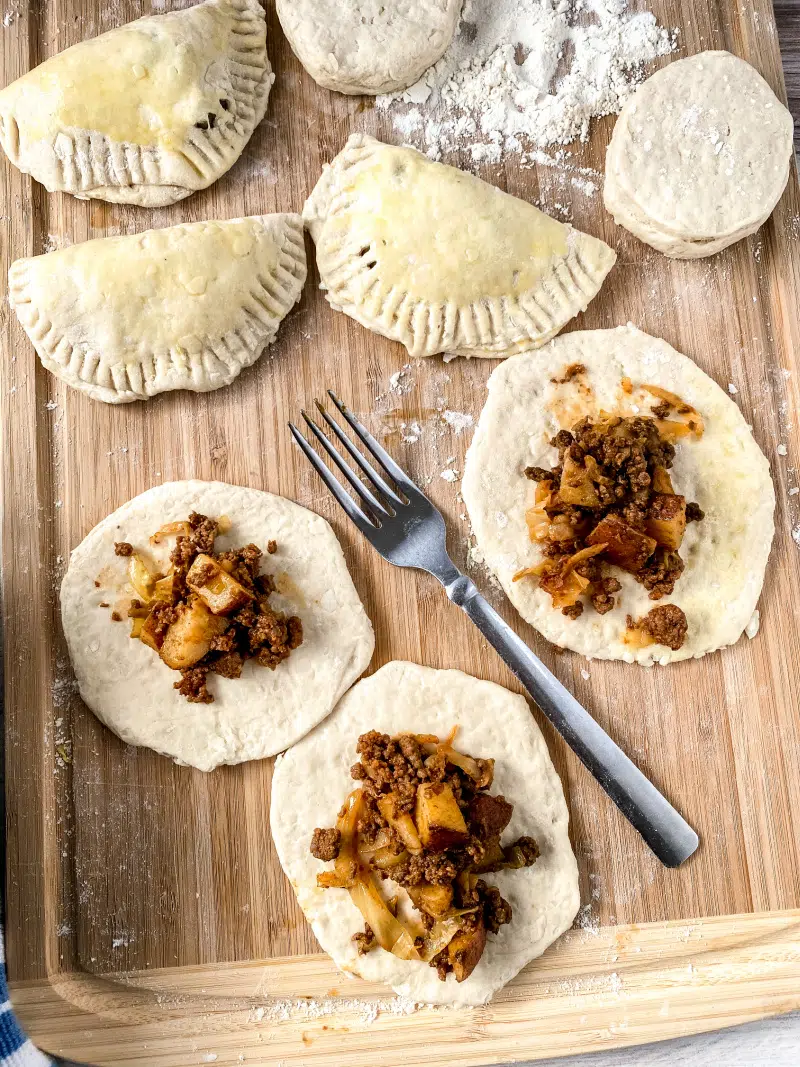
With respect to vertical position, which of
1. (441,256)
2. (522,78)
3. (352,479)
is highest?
(522,78)

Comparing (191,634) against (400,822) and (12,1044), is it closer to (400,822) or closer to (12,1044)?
(400,822)

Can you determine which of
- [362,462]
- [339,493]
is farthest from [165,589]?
[362,462]

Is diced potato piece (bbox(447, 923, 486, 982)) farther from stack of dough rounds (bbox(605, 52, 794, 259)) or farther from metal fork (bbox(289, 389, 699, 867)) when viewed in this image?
stack of dough rounds (bbox(605, 52, 794, 259))

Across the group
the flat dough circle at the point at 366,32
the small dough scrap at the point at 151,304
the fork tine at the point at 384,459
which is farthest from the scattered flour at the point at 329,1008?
the flat dough circle at the point at 366,32

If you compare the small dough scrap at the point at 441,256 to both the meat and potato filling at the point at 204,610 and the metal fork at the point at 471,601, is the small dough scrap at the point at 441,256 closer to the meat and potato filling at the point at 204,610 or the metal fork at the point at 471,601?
the metal fork at the point at 471,601

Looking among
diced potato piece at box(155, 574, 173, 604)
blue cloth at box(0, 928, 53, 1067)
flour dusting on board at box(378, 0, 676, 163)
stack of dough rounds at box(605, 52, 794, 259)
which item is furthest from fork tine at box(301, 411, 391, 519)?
blue cloth at box(0, 928, 53, 1067)

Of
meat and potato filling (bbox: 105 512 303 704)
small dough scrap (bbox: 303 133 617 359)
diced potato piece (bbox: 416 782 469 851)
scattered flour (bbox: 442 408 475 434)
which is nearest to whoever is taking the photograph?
diced potato piece (bbox: 416 782 469 851)
